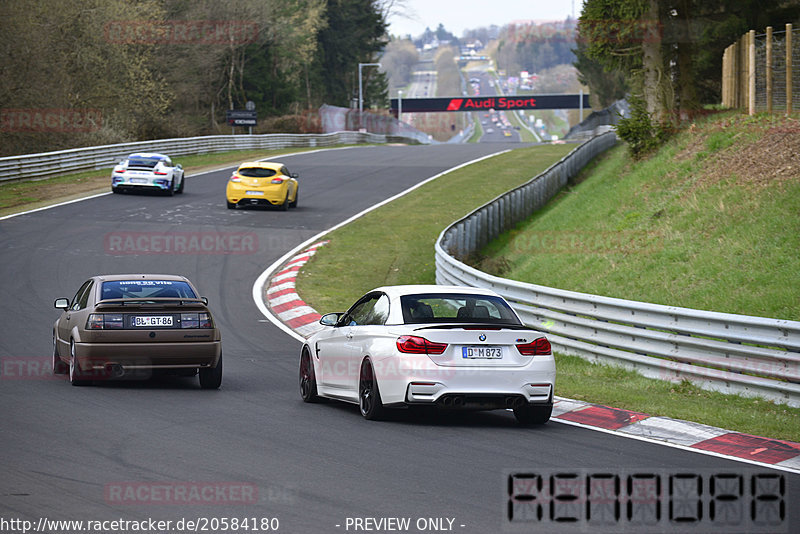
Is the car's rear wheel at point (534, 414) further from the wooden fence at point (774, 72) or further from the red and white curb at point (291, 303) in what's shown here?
the wooden fence at point (774, 72)

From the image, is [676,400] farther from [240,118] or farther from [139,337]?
[240,118]

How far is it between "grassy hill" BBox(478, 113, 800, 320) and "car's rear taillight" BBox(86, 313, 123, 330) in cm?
865

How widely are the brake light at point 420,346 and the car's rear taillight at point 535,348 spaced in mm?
795

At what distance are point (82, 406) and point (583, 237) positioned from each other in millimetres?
15369

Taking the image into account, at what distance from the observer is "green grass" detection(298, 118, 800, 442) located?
11.1 m

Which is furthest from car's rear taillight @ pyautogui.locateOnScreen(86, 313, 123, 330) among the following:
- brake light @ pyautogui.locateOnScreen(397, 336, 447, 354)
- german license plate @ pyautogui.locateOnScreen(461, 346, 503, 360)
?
german license plate @ pyautogui.locateOnScreen(461, 346, 503, 360)

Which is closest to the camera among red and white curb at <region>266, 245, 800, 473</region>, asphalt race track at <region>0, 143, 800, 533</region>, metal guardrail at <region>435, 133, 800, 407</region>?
asphalt race track at <region>0, 143, 800, 533</region>

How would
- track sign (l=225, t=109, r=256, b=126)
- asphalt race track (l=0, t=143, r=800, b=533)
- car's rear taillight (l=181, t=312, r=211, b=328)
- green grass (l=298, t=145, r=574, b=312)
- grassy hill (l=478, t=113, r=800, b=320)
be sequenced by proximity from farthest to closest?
track sign (l=225, t=109, r=256, b=126), green grass (l=298, t=145, r=574, b=312), grassy hill (l=478, t=113, r=800, b=320), car's rear taillight (l=181, t=312, r=211, b=328), asphalt race track (l=0, t=143, r=800, b=533)

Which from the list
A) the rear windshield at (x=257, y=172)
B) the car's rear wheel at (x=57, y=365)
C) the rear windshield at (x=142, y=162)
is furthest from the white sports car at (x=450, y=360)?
the rear windshield at (x=142, y=162)

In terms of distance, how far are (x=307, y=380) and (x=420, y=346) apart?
2.29 m

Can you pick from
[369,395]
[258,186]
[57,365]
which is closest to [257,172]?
[258,186]

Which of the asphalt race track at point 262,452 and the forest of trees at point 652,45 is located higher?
the forest of trees at point 652,45

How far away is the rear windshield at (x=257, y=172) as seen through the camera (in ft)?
109

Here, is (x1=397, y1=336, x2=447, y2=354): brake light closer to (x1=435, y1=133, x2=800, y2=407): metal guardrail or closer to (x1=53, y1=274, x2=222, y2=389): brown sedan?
(x1=53, y1=274, x2=222, y2=389): brown sedan
